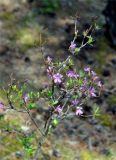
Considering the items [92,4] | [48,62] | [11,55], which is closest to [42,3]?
[92,4]

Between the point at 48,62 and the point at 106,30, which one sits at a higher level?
the point at 48,62

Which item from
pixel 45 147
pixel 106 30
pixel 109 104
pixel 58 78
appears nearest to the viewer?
pixel 58 78

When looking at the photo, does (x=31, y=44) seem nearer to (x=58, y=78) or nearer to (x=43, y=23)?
(x=43, y=23)

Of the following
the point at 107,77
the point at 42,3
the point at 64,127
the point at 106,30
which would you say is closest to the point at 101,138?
the point at 64,127

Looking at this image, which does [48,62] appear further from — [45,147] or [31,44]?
[31,44]

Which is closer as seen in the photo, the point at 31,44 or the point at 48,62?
the point at 48,62

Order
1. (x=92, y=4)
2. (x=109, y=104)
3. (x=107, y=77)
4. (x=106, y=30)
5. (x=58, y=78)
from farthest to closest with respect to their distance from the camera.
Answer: (x=92, y=4) → (x=106, y=30) → (x=107, y=77) → (x=109, y=104) → (x=58, y=78)
